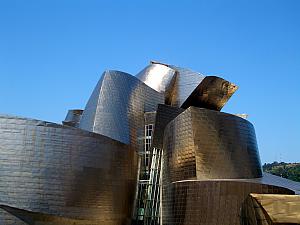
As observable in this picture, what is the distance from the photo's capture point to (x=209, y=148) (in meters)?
22.0

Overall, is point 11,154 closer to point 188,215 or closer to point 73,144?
point 73,144

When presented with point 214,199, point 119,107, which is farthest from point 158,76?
point 214,199

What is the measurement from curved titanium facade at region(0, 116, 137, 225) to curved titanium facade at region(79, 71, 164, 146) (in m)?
5.57

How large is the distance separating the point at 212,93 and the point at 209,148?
906cm

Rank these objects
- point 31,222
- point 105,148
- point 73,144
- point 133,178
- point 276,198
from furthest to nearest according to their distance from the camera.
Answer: point 133,178 → point 105,148 → point 73,144 → point 31,222 → point 276,198

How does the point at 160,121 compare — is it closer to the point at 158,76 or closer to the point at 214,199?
the point at 158,76

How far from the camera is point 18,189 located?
19531mm

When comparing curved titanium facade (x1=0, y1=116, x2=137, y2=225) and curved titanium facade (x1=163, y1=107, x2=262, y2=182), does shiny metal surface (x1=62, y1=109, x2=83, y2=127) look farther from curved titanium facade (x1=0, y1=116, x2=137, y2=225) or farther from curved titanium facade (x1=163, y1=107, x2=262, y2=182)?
curved titanium facade (x1=163, y1=107, x2=262, y2=182)

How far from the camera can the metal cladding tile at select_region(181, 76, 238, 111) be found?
29.6m

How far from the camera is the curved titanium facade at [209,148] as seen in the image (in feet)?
70.9

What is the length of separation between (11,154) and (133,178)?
8264 mm

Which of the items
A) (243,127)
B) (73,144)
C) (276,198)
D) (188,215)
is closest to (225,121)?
(243,127)

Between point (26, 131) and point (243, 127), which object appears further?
point (243, 127)

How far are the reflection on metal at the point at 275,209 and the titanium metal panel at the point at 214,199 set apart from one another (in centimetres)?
917
